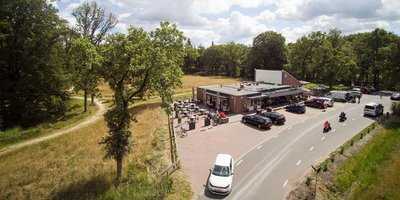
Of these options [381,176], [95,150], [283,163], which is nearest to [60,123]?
[95,150]

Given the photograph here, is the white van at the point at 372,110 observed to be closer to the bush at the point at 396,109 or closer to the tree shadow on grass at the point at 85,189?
the bush at the point at 396,109

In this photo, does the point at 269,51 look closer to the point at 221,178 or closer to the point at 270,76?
the point at 270,76

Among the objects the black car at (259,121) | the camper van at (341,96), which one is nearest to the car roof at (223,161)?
the black car at (259,121)

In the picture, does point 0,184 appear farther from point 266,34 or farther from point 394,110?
point 266,34

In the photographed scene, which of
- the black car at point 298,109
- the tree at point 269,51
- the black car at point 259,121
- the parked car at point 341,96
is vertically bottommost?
the black car at point 259,121

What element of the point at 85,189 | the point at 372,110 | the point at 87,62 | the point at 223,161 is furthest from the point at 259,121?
the point at 87,62
